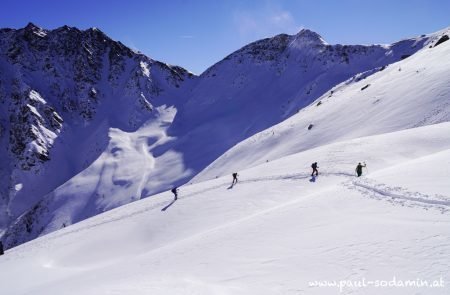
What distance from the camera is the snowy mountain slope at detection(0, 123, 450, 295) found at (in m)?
11.5

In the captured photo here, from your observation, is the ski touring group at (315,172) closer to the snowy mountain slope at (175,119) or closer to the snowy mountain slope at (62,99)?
the snowy mountain slope at (175,119)

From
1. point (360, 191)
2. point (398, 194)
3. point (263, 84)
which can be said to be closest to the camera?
point (398, 194)

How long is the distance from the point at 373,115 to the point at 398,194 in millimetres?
31397

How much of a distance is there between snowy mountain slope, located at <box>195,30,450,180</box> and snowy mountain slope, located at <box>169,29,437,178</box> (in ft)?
85.5

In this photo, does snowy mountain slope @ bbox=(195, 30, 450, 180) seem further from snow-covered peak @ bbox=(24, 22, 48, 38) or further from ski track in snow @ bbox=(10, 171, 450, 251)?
snow-covered peak @ bbox=(24, 22, 48, 38)

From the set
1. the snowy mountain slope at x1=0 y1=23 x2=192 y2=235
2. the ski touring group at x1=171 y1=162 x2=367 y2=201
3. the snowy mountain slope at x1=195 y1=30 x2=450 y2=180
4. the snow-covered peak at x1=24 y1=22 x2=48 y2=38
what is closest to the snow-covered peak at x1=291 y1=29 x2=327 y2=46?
the snowy mountain slope at x1=0 y1=23 x2=192 y2=235

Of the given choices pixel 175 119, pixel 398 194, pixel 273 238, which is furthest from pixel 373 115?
pixel 175 119

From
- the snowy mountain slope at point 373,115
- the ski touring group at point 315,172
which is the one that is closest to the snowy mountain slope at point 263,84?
the snowy mountain slope at point 373,115

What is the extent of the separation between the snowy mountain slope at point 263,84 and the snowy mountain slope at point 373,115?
85.5ft

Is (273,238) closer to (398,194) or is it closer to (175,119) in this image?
(398,194)

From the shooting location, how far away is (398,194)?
17.9 meters

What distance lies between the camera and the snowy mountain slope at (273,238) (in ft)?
37.8

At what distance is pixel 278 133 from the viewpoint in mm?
61938

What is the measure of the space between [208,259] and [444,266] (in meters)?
9.52
